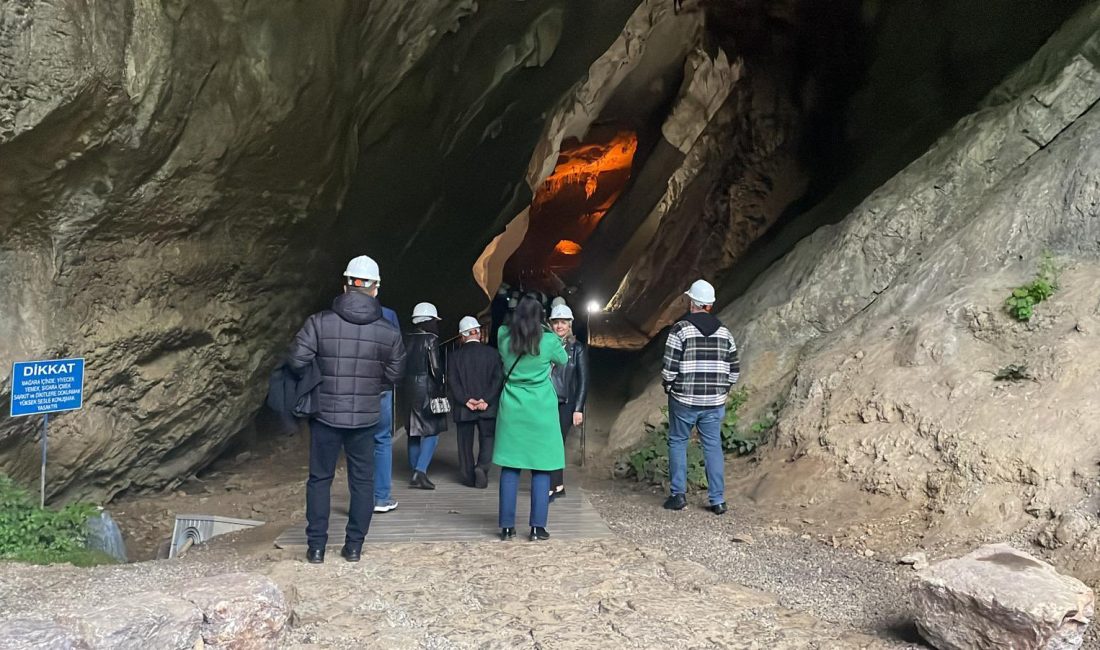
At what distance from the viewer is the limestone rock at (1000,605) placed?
333 centimetres

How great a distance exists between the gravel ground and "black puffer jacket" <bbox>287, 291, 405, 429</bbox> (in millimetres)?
2154

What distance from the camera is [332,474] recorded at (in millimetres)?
4902

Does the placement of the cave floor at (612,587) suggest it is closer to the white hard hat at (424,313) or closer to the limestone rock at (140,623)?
the limestone rock at (140,623)

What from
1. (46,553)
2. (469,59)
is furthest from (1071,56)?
(46,553)

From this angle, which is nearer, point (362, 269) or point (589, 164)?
point (362, 269)

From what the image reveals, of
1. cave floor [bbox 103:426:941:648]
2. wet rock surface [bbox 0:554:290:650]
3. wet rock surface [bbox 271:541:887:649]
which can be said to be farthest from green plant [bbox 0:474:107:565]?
wet rock surface [bbox 271:541:887:649]

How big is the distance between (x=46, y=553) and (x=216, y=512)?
261 centimetres

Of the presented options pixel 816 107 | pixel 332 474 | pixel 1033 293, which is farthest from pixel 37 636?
pixel 816 107

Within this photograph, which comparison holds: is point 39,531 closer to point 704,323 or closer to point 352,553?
point 352,553

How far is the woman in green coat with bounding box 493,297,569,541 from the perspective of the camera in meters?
5.39

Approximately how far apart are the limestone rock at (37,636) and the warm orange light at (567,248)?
79.7 feet

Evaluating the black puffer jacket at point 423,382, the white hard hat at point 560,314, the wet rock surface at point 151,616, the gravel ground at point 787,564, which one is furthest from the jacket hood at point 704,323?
the wet rock surface at point 151,616

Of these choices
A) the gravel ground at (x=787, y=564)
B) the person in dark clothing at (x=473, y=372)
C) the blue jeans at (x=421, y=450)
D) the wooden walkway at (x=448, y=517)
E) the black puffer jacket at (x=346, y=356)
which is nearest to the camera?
the gravel ground at (x=787, y=564)

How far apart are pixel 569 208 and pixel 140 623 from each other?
23.2m
